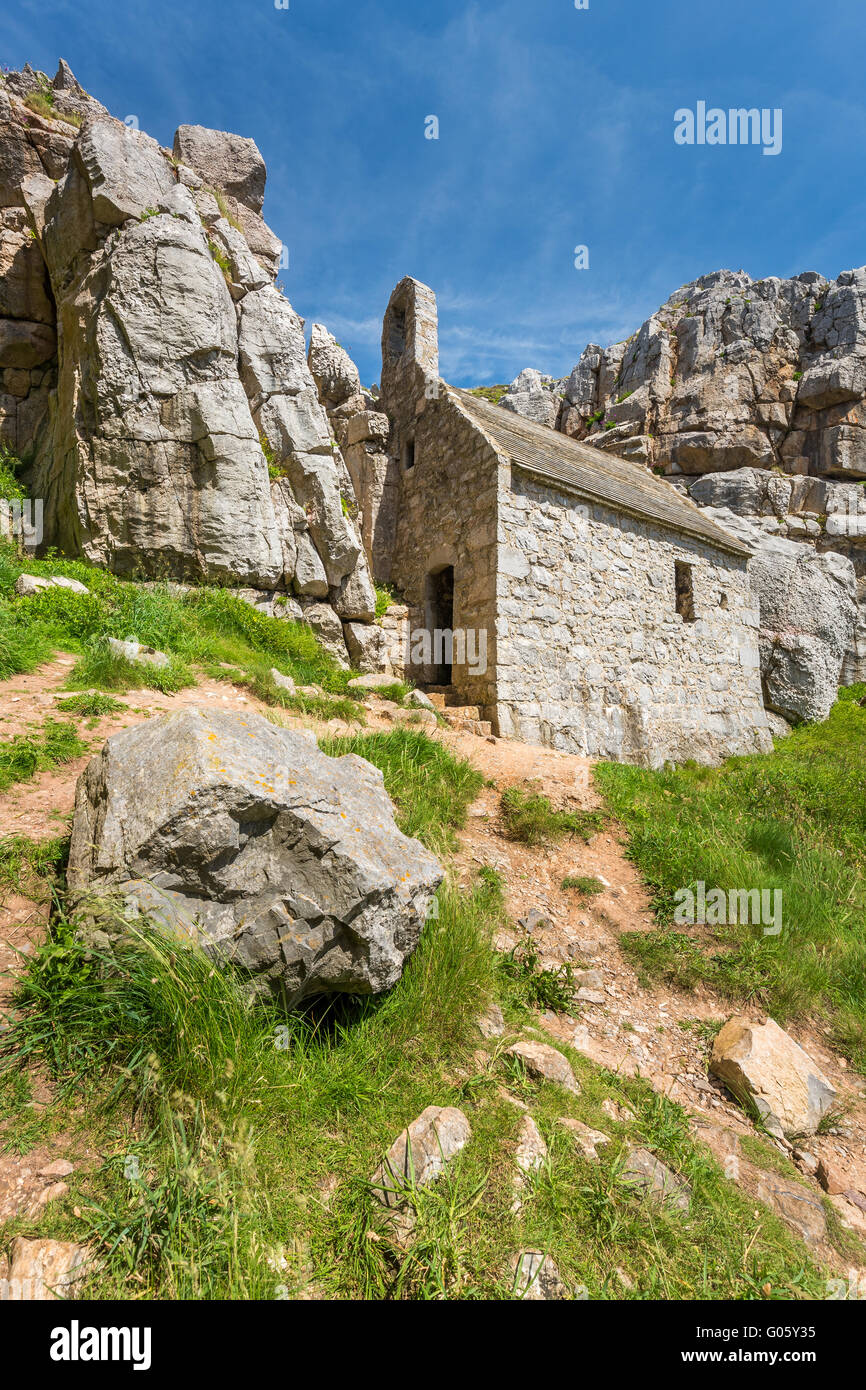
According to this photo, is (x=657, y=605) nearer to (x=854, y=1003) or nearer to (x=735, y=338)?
(x=854, y=1003)

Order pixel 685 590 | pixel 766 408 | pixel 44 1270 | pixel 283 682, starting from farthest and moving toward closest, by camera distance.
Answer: pixel 766 408
pixel 685 590
pixel 283 682
pixel 44 1270

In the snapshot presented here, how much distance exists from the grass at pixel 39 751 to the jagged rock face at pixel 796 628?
1526 cm

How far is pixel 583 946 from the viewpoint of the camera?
4324 mm

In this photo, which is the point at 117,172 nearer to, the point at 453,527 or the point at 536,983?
the point at 453,527

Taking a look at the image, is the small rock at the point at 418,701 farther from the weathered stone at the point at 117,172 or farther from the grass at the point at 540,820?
the weathered stone at the point at 117,172

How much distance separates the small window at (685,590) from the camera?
12.4 meters

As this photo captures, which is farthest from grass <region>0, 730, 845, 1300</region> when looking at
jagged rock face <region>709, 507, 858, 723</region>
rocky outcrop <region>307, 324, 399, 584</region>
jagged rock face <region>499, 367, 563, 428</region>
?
jagged rock face <region>499, 367, 563, 428</region>

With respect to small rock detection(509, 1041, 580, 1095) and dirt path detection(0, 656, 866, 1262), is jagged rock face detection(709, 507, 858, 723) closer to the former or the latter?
dirt path detection(0, 656, 866, 1262)

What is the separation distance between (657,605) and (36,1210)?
38.3 feet

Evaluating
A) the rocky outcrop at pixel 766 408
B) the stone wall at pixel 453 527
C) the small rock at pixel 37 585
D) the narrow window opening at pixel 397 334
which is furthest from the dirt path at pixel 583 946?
the rocky outcrop at pixel 766 408

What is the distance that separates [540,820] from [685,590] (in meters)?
8.92

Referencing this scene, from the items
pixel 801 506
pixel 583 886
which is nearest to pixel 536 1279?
pixel 583 886

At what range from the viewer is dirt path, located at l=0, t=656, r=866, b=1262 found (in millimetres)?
2838

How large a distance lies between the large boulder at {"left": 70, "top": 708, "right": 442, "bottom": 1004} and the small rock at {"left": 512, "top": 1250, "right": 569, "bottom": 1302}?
45.9 inches
